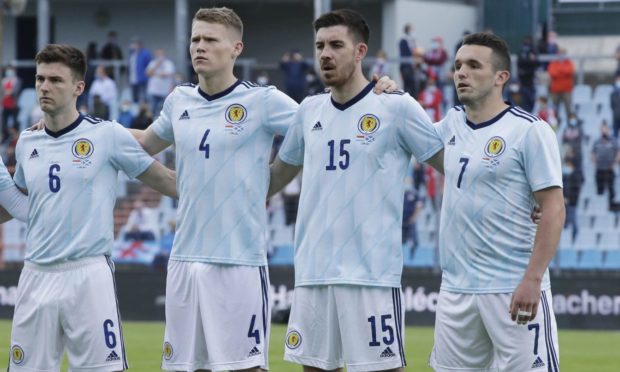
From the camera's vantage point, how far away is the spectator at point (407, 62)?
23.7 meters

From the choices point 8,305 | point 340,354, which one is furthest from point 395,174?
point 8,305

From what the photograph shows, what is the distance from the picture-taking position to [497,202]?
711 centimetres

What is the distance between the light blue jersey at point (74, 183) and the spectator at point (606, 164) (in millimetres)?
11630

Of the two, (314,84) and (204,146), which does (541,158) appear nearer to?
(204,146)

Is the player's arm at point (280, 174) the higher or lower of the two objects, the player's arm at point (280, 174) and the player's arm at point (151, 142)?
the lower

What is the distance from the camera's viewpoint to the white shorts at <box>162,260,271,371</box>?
25.3 feet

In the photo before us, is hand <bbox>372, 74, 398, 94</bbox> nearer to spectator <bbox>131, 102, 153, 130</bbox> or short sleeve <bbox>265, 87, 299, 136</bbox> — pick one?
short sleeve <bbox>265, 87, 299, 136</bbox>

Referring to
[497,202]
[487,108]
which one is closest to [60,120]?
[487,108]

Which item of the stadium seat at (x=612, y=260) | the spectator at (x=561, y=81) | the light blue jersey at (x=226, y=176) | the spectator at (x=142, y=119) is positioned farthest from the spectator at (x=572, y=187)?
the light blue jersey at (x=226, y=176)

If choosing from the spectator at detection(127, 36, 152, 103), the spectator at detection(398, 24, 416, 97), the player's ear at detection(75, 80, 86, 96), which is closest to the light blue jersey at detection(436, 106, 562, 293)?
the player's ear at detection(75, 80, 86, 96)

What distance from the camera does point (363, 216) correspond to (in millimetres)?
7457

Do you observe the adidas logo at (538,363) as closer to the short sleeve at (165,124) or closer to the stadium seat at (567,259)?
the short sleeve at (165,124)

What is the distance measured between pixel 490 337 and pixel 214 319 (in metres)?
1.62

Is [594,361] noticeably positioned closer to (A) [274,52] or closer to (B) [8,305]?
(B) [8,305]
